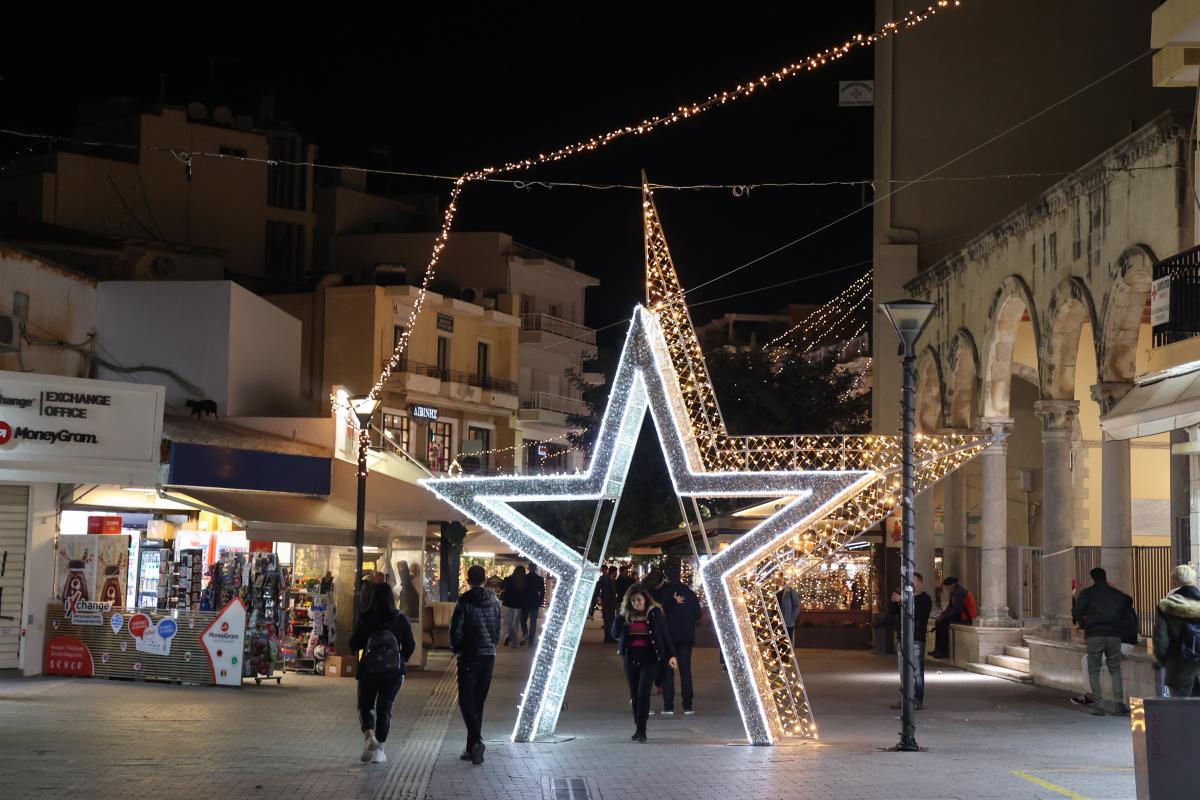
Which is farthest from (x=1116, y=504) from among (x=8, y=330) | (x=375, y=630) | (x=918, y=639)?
(x=8, y=330)

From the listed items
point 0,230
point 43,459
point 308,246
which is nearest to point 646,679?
point 43,459

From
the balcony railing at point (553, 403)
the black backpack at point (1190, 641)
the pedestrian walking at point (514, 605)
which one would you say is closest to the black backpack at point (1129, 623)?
the black backpack at point (1190, 641)

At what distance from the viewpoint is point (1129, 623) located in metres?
17.0

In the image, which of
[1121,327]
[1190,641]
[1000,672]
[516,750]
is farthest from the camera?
[1000,672]

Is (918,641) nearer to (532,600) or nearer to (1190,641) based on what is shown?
(1190,641)

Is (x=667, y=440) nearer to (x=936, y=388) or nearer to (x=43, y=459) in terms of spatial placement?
(x=43, y=459)

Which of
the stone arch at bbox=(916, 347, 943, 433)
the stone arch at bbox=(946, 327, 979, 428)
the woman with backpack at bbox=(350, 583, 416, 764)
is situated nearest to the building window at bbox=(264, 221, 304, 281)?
the stone arch at bbox=(916, 347, 943, 433)

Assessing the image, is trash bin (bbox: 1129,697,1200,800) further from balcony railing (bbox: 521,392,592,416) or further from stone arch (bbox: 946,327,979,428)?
balcony railing (bbox: 521,392,592,416)

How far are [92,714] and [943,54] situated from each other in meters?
22.3

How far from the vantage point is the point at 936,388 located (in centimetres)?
2928

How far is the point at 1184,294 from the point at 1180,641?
4.00 meters

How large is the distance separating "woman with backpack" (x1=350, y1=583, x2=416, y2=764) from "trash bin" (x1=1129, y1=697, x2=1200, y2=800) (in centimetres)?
614

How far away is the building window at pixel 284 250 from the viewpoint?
164 feet

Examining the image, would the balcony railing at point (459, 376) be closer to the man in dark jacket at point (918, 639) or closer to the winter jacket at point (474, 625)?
the man in dark jacket at point (918, 639)
